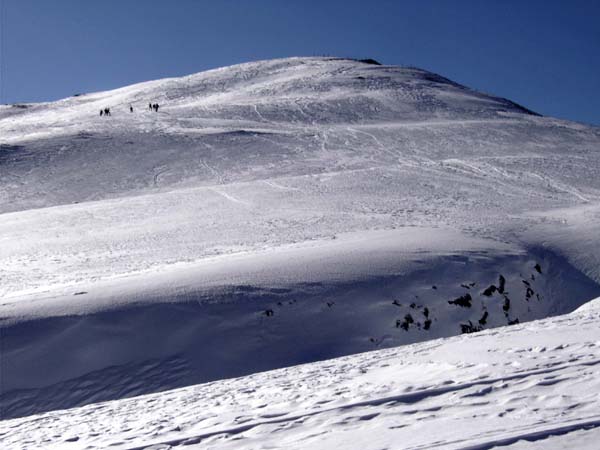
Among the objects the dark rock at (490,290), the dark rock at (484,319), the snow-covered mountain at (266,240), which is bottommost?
the dark rock at (484,319)

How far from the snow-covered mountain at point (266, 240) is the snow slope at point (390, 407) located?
3.04m

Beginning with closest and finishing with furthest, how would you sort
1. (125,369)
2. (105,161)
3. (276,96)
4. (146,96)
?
1. (125,369)
2. (105,161)
3. (276,96)
4. (146,96)

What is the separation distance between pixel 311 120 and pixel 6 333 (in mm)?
33050

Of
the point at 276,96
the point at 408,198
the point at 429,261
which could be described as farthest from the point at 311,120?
the point at 429,261

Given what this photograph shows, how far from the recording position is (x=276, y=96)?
5397 cm

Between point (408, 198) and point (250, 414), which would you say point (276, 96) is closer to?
point (408, 198)

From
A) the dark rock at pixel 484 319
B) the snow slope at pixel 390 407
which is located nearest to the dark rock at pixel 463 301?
the dark rock at pixel 484 319

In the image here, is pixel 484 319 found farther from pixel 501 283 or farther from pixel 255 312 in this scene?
pixel 255 312

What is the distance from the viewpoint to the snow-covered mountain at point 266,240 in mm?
12617

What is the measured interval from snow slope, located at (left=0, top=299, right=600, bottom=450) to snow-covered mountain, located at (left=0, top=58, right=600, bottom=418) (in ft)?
Answer: 9.96

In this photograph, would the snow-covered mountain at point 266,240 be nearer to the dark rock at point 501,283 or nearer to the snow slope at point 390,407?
the dark rock at point 501,283

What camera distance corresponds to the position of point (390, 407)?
691 centimetres

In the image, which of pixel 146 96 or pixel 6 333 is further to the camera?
pixel 146 96

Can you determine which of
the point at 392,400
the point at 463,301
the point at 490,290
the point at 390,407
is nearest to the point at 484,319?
the point at 463,301
